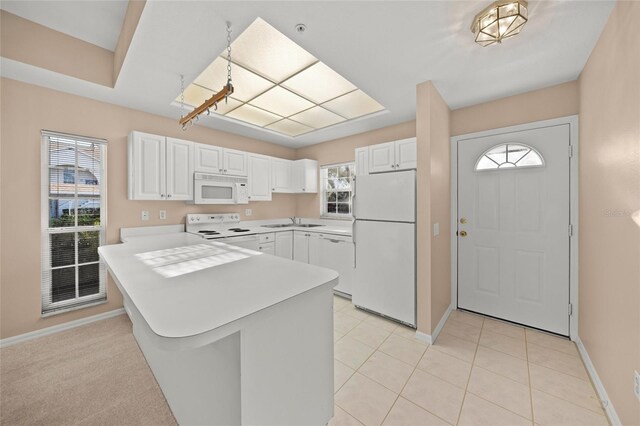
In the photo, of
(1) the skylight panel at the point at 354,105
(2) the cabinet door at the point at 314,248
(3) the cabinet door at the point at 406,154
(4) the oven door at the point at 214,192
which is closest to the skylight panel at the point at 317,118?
(1) the skylight panel at the point at 354,105

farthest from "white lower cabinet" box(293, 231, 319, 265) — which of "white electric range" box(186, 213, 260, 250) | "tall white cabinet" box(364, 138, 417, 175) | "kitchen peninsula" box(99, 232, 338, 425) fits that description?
"kitchen peninsula" box(99, 232, 338, 425)

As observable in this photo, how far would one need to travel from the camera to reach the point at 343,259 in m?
3.47

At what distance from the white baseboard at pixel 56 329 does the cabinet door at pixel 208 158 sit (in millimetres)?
2005

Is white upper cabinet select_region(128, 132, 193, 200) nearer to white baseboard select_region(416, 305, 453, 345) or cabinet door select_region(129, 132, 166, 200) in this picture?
cabinet door select_region(129, 132, 166, 200)

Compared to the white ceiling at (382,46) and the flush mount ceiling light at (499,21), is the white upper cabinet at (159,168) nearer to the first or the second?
the white ceiling at (382,46)

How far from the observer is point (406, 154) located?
3193 mm

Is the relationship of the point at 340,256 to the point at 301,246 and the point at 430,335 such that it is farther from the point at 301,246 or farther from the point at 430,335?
the point at 430,335

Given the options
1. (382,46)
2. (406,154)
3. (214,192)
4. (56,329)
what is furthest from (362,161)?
(56,329)

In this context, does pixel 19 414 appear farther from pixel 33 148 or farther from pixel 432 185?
pixel 432 185

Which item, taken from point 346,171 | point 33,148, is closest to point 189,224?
point 33,148

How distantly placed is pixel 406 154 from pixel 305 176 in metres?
1.99

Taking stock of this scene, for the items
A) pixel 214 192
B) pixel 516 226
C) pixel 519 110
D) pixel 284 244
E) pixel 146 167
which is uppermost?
pixel 519 110

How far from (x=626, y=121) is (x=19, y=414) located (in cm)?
415

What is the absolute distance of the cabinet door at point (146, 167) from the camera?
2.88 metres
